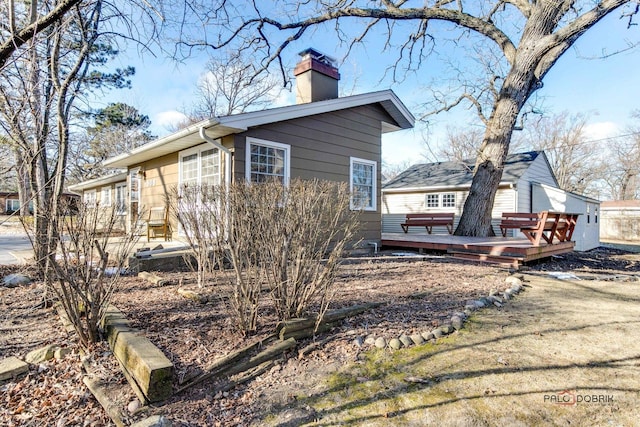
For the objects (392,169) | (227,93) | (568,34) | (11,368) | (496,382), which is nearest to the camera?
(496,382)

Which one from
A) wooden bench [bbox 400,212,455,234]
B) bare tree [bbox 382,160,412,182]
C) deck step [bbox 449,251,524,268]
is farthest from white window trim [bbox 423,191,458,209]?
bare tree [bbox 382,160,412,182]

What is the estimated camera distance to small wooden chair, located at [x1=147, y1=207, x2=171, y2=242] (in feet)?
26.2

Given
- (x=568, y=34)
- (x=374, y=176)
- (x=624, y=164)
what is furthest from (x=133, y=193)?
(x=624, y=164)

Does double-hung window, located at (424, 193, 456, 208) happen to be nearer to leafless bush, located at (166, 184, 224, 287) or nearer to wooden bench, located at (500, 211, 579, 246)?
wooden bench, located at (500, 211, 579, 246)

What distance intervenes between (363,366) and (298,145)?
209 inches

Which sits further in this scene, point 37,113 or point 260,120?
point 260,120

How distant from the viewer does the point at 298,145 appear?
23.2ft

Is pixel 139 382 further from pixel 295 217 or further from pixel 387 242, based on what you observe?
pixel 387 242

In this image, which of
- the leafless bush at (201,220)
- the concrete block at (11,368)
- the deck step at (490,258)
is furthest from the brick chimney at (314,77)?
the concrete block at (11,368)

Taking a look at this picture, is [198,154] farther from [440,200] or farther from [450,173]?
[450,173]

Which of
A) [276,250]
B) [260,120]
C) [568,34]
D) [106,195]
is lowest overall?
[276,250]

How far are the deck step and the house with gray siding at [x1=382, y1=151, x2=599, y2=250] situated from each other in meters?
6.24

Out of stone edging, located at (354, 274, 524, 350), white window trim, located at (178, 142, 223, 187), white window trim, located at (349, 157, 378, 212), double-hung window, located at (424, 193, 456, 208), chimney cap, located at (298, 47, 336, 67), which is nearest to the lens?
stone edging, located at (354, 274, 524, 350)

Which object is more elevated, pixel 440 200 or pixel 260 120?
pixel 260 120
